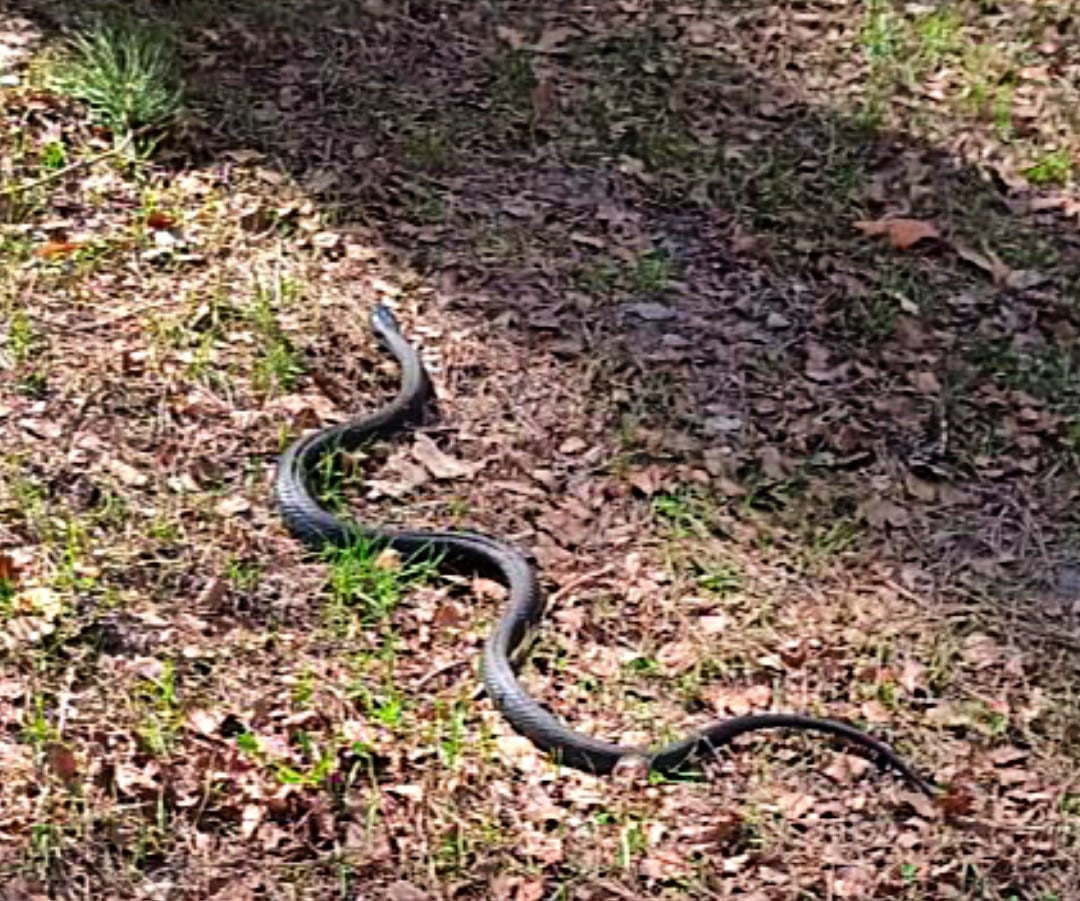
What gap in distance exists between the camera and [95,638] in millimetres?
4285

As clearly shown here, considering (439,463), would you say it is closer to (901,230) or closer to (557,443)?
(557,443)

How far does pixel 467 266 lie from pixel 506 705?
1.94 meters

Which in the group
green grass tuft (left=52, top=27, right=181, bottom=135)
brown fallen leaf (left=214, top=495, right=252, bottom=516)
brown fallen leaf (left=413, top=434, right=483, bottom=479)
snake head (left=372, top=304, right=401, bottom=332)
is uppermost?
green grass tuft (left=52, top=27, right=181, bottom=135)

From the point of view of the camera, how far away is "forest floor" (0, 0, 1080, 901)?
4.03 meters

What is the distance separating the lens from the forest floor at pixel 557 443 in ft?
13.2

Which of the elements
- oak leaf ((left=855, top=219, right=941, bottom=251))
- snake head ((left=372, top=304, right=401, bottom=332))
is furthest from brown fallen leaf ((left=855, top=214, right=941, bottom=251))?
snake head ((left=372, top=304, right=401, bottom=332))

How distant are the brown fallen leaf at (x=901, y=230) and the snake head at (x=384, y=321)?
64.5 inches

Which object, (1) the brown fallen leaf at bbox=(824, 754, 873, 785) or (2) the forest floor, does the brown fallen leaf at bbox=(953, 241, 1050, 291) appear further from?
(1) the brown fallen leaf at bbox=(824, 754, 873, 785)

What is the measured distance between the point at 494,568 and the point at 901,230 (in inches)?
85.6

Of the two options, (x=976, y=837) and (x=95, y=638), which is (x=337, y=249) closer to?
(x=95, y=638)

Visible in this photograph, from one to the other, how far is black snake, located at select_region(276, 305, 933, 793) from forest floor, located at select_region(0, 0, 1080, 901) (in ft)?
0.18

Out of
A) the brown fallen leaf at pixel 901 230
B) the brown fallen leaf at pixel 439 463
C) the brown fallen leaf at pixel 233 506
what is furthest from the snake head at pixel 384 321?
the brown fallen leaf at pixel 901 230

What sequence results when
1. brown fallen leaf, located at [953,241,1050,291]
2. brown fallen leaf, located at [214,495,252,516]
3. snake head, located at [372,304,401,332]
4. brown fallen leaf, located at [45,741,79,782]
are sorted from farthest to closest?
brown fallen leaf, located at [953,241,1050,291] < snake head, located at [372,304,401,332] < brown fallen leaf, located at [214,495,252,516] < brown fallen leaf, located at [45,741,79,782]

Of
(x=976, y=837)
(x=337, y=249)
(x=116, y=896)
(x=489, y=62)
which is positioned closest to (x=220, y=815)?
(x=116, y=896)
